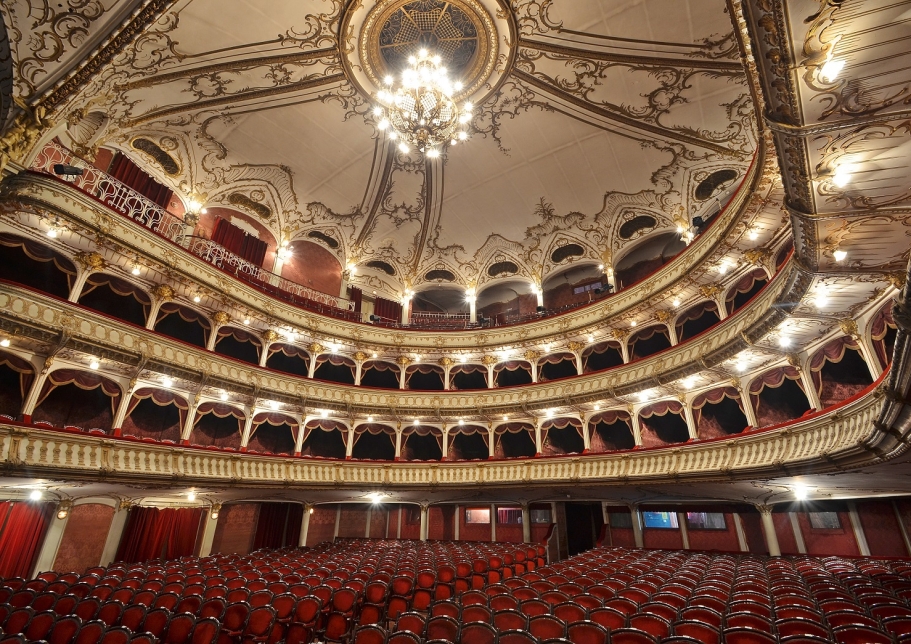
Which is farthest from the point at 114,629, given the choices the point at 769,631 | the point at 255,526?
the point at 255,526

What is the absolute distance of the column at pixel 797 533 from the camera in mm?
11336

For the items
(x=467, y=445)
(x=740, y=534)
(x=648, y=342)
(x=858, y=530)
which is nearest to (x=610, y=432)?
(x=648, y=342)

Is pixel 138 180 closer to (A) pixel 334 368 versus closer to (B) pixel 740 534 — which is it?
(A) pixel 334 368

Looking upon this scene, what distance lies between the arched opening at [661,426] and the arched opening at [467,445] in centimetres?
644

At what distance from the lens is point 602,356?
1827cm

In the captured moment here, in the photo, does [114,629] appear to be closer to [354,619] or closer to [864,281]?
[354,619]

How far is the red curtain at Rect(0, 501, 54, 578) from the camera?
32.8ft

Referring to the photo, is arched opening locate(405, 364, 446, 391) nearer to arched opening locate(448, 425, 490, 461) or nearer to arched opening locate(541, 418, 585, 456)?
arched opening locate(448, 425, 490, 461)

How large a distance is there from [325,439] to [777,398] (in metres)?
16.0

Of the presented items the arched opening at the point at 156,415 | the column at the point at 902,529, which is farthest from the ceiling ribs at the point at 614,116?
the arched opening at the point at 156,415

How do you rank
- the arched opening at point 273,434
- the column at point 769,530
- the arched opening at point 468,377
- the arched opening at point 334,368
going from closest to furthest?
the column at point 769,530
the arched opening at point 273,434
the arched opening at point 334,368
the arched opening at point 468,377

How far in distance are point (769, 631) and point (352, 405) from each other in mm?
14592

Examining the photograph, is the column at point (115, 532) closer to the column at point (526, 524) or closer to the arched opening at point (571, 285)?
the column at point (526, 524)

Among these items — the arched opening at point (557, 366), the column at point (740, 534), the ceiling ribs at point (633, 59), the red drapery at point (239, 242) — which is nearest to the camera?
the ceiling ribs at point (633, 59)
